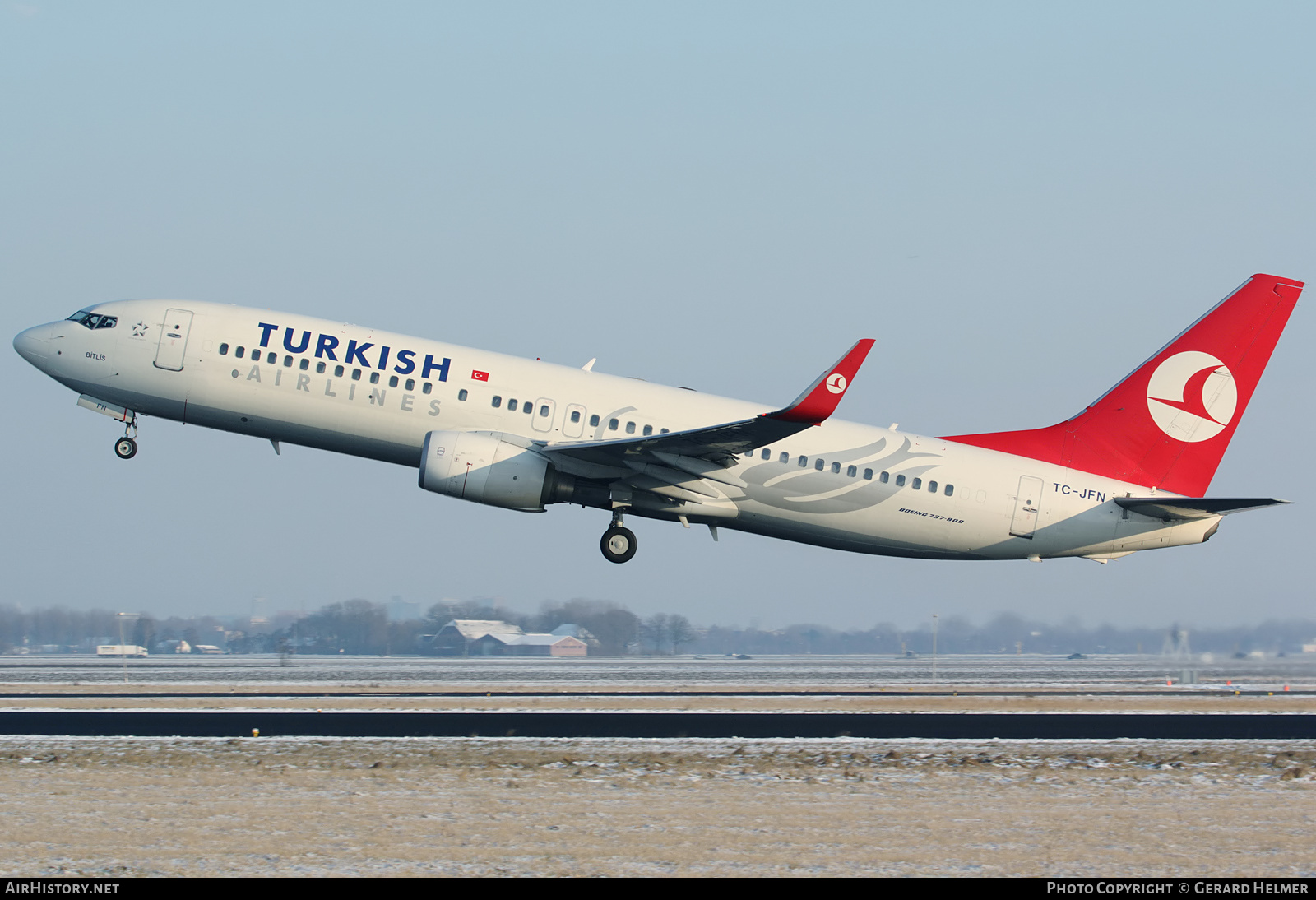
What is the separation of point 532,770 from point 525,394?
13.3 metres

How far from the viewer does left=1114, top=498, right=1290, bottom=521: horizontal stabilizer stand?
30.7 metres

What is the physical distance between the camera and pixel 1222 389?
116 feet

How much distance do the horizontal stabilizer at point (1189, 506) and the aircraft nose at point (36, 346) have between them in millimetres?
28295

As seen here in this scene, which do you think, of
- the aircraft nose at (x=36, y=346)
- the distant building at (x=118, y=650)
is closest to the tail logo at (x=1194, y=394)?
the aircraft nose at (x=36, y=346)

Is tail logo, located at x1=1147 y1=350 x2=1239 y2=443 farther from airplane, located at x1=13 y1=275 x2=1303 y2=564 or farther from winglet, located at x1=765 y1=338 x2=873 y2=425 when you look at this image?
winglet, located at x1=765 y1=338 x2=873 y2=425

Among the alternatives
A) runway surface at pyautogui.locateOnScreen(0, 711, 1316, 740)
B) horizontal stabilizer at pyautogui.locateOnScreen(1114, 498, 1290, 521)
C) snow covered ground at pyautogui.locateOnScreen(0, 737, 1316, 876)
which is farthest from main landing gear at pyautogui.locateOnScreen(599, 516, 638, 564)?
horizontal stabilizer at pyautogui.locateOnScreen(1114, 498, 1290, 521)

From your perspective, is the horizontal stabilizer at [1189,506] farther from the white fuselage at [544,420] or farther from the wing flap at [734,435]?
the wing flap at [734,435]

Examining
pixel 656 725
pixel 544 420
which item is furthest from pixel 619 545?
pixel 656 725

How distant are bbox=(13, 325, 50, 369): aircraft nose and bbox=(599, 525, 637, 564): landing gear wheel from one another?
15.1 m

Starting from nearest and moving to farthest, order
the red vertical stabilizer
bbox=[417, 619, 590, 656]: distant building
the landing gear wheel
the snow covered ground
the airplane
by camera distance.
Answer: the snow covered ground < the airplane < the landing gear wheel < the red vertical stabilizer < bbox=[417, 619, 590, 656]: distant building

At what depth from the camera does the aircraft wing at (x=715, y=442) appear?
2697 centimetres

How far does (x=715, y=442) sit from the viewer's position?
29.5 meters

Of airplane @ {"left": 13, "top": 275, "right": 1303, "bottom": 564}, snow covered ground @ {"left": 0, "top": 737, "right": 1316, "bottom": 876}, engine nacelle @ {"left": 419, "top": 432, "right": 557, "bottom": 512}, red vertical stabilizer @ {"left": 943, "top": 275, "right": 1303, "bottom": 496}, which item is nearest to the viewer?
snow covered ground @ {"left": 0, "top": 737, "right": 1316, "bottom": 876}
